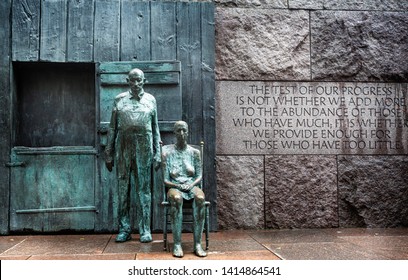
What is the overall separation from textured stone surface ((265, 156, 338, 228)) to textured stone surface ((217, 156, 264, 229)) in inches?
4.9

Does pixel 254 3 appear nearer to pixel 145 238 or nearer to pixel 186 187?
pixel 186 187

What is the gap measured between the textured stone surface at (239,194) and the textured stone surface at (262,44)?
1.24 meters

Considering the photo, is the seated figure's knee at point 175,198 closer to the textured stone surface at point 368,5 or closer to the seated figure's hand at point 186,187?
the seated figure's hand at point 186,187

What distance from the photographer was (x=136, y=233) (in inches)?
247

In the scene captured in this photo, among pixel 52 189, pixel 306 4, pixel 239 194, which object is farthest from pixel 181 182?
pixel 306 4

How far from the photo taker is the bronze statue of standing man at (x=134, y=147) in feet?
18.0

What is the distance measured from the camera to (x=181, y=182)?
5.02 meters

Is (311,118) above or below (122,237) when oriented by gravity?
above

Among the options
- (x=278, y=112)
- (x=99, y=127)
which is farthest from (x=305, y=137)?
(x=99, y=127)

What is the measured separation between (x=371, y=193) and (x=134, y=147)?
3.41 metres

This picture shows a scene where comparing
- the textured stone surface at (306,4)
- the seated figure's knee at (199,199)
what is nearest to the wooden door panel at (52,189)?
the seated figure's knee at (199,199)

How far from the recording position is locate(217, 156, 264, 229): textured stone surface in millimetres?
6590

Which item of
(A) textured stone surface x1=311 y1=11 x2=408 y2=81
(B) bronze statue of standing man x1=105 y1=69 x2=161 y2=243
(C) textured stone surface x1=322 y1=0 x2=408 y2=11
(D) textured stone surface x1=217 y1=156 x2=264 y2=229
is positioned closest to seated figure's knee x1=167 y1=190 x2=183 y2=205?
(B) bronze statue of standing man x1=105 y1=69 x2=161 y2=243

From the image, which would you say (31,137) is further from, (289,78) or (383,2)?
(383,2)
